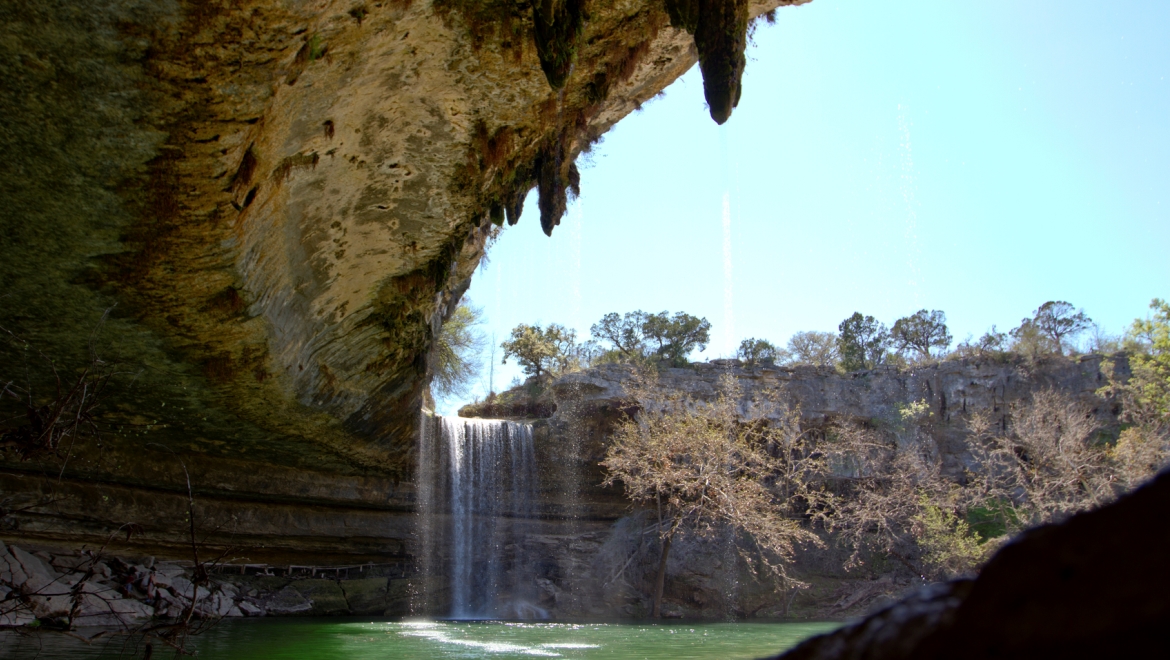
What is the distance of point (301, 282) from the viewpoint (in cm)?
1048


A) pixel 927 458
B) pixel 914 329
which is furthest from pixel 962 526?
pixel 914 329

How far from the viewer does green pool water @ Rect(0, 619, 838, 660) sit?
9773 mm

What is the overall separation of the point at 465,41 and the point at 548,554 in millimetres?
18512

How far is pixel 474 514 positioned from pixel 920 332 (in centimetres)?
3374

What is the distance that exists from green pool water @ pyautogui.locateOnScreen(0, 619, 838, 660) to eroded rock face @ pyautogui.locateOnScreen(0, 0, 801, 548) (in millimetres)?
3311

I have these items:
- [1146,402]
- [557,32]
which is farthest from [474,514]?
[1146,402]

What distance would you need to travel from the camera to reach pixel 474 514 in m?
22.8

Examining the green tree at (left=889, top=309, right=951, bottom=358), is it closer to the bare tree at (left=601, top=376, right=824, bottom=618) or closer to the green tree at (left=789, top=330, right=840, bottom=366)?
the green tree at (left=789, top=330, right=840, bottom=366)

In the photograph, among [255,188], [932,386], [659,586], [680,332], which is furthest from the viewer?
[680,332]

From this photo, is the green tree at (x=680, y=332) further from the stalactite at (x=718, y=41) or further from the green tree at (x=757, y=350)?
the stalactite at (x=718, y=41)

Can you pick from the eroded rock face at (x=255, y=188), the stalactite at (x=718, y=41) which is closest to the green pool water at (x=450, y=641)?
the eroded rock face at (x=255, y=188)

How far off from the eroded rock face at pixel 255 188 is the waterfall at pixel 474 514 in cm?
674

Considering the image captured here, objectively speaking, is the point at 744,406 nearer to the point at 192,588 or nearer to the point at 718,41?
the point at 192,588

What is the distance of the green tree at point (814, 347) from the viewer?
146 feet
